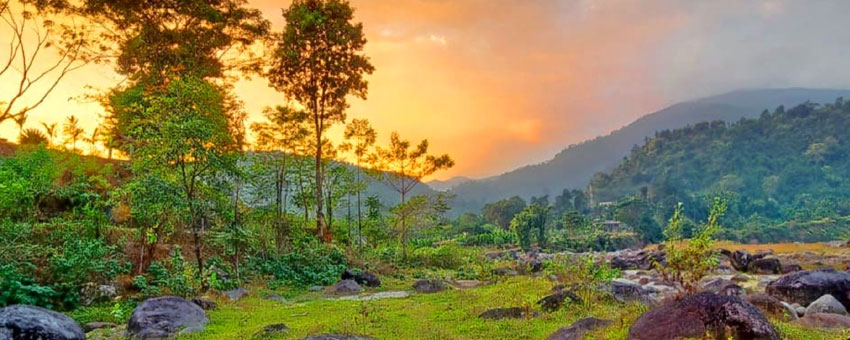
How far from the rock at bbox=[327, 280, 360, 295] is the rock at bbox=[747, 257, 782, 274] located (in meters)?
21.1

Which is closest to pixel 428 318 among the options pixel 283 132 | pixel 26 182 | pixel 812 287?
pixel 812 287

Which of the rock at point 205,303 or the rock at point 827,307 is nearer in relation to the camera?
the rock at point 827,307

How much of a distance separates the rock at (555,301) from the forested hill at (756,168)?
7527 centimetres

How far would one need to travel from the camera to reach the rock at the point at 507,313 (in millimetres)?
9203

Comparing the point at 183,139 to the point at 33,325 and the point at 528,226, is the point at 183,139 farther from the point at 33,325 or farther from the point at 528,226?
the point at 528,226

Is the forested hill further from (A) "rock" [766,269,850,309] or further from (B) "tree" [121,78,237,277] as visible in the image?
(B) "tree" [121,78,237,277]

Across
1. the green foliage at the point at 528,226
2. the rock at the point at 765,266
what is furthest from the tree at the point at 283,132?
the green foliage at the point at 528,226

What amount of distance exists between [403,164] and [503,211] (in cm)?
5372

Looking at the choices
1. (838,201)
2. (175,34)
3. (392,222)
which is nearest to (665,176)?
(838,201)

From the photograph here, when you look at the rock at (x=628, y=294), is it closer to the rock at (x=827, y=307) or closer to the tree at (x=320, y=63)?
the rock at (x=827, y=307)

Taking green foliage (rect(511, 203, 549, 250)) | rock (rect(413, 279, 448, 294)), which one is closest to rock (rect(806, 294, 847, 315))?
rock (rect(413, 279, 448, 294))

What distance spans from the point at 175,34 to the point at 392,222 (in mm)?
12054

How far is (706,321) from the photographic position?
618 cm

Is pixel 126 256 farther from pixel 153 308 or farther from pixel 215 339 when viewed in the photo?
pixel 215 339
